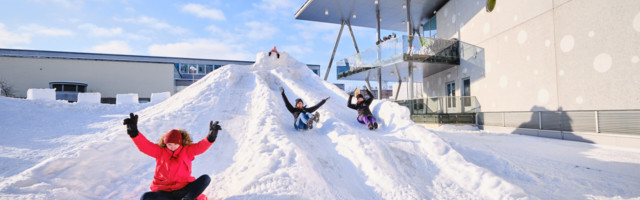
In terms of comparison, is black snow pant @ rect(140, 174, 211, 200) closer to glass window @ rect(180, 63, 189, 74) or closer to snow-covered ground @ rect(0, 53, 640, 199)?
snow-covered ground @ rect(0, 53, 640, 199)

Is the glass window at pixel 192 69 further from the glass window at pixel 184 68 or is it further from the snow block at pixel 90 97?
the snow block at pixel 90 97

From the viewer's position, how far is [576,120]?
28.9 ft

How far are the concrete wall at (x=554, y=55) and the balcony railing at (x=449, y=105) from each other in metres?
0.53

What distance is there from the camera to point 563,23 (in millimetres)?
9477

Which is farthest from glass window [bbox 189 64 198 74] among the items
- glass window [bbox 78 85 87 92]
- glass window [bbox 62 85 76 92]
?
glass window [bbox 62 85 76 92]

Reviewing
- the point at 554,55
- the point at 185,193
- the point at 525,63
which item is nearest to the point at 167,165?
the point at 185,193

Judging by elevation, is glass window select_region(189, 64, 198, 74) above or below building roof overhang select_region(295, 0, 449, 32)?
below

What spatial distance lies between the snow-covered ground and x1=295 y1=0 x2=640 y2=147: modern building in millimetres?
1725

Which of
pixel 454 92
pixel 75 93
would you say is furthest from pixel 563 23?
pixel 75 93

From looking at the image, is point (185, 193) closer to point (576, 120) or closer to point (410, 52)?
point (576, 120)

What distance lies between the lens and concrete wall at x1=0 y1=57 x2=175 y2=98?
69.4ft

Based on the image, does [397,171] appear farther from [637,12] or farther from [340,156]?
[637,12]

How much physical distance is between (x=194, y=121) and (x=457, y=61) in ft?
46.3

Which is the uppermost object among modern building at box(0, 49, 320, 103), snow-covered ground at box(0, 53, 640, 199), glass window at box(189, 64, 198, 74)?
glass window at box(189, 64, 198, 74)
